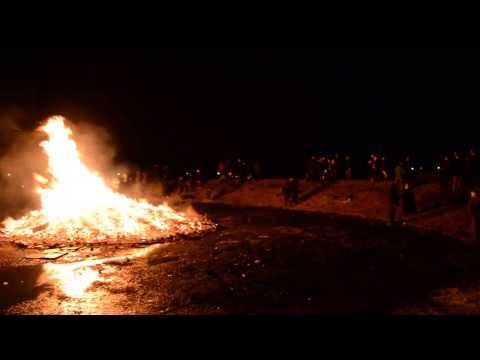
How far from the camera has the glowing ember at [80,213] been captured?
17.4 metres

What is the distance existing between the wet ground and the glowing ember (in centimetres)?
170

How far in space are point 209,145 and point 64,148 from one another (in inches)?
1924

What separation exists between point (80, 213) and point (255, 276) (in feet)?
35.4

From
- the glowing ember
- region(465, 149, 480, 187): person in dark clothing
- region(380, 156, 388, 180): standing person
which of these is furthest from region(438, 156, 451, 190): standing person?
the glowing ember

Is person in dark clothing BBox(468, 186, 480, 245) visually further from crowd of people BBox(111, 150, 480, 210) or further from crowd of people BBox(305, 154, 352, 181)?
crowd of people BBox(305, 154, 352, 181)

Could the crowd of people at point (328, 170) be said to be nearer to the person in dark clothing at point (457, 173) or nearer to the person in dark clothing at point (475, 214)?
the person in dark clothing at point (457, 173)

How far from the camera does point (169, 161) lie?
61312mm

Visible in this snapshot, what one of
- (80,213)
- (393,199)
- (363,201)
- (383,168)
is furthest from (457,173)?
(80,213)

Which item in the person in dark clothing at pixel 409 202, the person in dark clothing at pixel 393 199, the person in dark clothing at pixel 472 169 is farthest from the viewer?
the person in dark clothing at pixel 472 169

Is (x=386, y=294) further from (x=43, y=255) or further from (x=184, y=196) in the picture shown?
(x=184, y=196)

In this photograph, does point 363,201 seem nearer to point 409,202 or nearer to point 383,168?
point 409,202

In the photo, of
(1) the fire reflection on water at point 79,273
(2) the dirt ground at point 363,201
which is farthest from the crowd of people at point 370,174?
(1) the fire reflection on water at point 79,273

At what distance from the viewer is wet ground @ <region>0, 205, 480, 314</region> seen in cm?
880

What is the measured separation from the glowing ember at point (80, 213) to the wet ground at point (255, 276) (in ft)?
5.57
